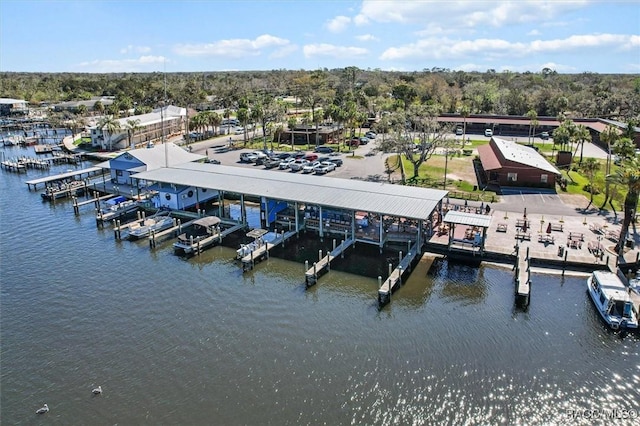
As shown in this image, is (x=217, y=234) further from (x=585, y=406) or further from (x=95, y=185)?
(x=585, y=406)

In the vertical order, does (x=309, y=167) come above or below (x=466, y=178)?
above

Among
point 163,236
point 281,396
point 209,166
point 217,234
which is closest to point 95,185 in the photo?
point 209,166

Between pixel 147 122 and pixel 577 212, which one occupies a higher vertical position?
pixel 147 122

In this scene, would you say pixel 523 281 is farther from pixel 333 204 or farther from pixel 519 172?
pixel 519 172

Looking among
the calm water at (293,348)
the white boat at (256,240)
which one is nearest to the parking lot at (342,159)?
the white boat at (256,240)

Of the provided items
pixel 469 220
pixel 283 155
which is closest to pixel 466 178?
pixel 469 220

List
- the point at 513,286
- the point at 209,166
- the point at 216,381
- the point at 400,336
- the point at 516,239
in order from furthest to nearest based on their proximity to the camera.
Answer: the point at 209,166 → the point at 516,239 → the point at 513,286 → the point at 400,336 → the point at 216,381
